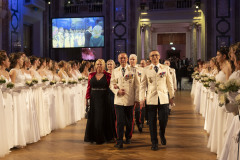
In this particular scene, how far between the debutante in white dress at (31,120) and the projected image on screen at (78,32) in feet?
48.7

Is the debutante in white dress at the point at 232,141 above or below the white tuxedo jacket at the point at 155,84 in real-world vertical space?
below

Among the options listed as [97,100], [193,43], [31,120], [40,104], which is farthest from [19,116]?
[193,43]

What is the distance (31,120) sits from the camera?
672 centimetres

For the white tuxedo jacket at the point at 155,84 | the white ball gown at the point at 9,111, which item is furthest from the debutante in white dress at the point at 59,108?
the white tuxedo jacket at the point at 155,84

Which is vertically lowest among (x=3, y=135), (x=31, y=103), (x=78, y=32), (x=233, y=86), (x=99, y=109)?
(x=3, y=135)

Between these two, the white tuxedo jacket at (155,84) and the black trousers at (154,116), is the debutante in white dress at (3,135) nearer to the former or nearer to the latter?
the white tuxedo jacket at (155,84)

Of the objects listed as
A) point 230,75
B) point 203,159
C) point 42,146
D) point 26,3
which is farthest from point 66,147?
point 26,3

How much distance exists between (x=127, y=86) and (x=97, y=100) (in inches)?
32.0

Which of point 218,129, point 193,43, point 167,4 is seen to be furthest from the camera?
point 193,43

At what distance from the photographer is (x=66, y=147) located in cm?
631

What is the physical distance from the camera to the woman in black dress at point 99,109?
663 cm

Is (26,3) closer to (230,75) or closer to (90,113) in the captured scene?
(90,113)

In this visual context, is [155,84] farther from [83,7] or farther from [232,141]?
[83,7]

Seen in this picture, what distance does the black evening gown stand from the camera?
663 cm
